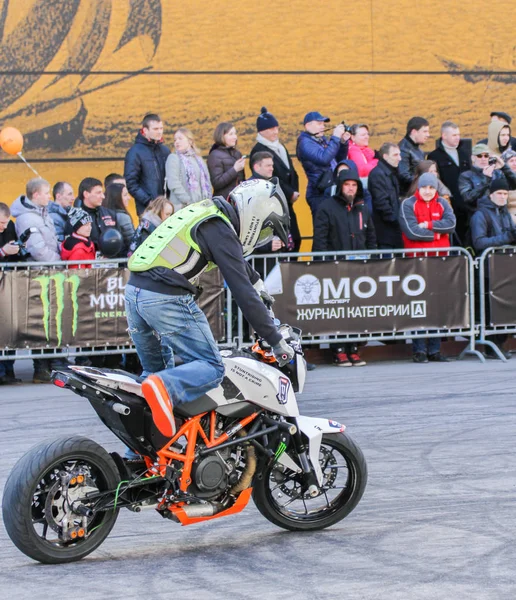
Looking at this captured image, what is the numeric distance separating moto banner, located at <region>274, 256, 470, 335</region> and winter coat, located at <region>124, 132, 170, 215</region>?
179cm

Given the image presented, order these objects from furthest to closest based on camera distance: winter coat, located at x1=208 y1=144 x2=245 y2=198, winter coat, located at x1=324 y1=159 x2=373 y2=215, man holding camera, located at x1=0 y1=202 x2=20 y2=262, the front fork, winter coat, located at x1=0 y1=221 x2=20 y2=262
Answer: winter coat, located at x1=324 y1=159 x2=373 y2=215 < winter coat, located at x1=208 y1=144 x2=245 y2=198 < winter coat, located at x1=0 y1=221 x2=20 y2=262 < man holding camera, located at x1=0 y1=202 x2=20 y2=262 < the front fork

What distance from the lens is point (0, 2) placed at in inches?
614

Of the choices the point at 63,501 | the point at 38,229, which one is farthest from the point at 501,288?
the point at 63,501

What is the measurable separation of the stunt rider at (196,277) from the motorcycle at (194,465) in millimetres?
135

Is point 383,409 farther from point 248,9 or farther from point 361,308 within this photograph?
point 248,9

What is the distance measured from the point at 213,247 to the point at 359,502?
6.43 ft

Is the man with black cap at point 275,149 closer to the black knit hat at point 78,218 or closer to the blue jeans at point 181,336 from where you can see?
the black knit hat at point 78,218

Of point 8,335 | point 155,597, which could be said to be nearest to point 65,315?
point 8,335

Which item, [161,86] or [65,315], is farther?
[161,86]

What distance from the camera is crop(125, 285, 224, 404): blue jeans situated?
5871 millimetres

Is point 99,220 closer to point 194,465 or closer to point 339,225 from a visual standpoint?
point 339,225

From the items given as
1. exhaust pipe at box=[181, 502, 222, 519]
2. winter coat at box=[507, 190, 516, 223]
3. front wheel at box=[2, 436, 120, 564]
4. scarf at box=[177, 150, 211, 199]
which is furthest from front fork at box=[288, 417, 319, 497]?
winter coat at box=[507, 190, 516, 223]

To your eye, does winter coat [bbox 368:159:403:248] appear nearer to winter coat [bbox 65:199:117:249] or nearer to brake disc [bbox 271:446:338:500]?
winter coat [bbox 65:199:117:249]

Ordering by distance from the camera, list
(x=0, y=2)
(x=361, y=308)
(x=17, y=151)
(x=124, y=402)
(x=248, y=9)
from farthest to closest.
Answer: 1. (x=248, y=9)
2. (x=0, y=2)
3. (x=17, y=151)
4. (x=361, y=308)
5. (x=124, y=402)
